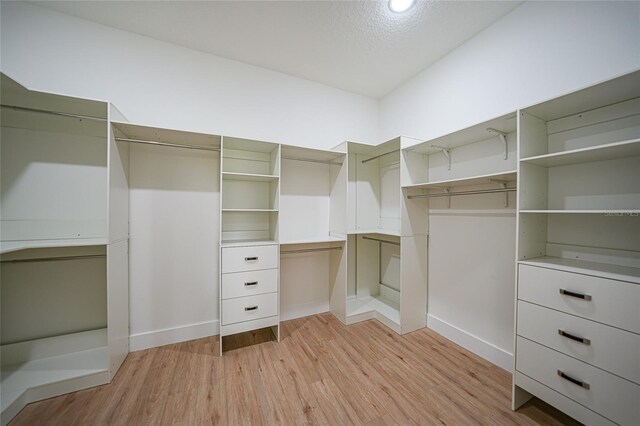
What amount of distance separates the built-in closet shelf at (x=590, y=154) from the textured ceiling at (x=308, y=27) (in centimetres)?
138

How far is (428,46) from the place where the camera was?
229 cm

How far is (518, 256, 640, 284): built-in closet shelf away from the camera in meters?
1.16

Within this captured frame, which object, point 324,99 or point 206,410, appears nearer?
point 206,410

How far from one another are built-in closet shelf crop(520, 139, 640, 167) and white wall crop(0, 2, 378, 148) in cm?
211

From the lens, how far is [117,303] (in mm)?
1868

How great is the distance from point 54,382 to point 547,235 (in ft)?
12.2

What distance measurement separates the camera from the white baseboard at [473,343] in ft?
6.28

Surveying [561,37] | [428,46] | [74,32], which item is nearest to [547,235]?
[561,37]

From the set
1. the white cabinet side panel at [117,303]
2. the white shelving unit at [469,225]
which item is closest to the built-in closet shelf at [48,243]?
the white cabinet side panel at [117,303]

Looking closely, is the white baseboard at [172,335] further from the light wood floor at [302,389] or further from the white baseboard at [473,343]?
the white baseboard at [473,343]

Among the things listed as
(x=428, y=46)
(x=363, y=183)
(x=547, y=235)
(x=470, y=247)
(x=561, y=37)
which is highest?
(x=428, y=46)

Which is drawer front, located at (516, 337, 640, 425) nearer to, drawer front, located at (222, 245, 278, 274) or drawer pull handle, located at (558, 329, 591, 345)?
drawer pull handle, located at (558, 329, 591, 345)

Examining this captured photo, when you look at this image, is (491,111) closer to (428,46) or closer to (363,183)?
(428,46)

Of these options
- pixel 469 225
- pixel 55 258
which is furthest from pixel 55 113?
pixel 469 225
